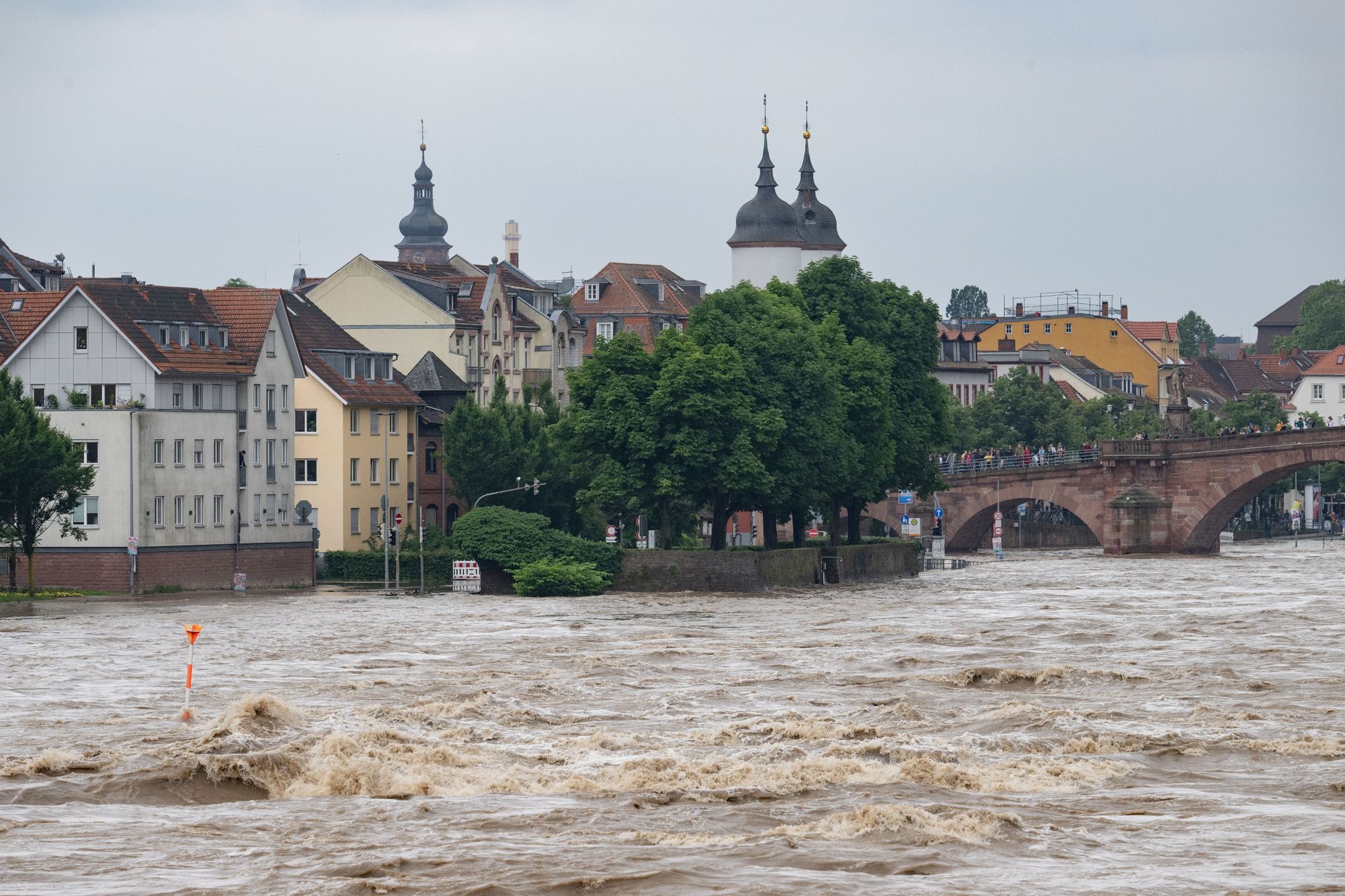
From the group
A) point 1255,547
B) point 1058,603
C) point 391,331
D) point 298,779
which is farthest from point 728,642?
point 1255,547

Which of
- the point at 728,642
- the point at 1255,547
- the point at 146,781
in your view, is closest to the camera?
the point at 146,781

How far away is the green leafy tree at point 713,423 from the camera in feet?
273

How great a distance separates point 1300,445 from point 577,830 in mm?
89899

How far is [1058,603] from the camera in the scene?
7881cm

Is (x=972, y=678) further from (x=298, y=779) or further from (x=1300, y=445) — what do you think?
(x=1300, y=445)

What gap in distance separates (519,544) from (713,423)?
8064mm

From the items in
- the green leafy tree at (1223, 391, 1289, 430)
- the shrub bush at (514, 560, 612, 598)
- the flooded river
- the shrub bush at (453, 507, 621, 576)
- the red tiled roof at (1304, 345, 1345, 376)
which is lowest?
the flooded river

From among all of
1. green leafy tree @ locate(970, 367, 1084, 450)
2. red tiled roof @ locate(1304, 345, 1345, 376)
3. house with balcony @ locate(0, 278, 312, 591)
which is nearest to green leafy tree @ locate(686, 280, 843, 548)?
house with balcony @ locate(0, 278, 312, 591)

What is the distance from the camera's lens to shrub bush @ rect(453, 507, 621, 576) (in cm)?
8338

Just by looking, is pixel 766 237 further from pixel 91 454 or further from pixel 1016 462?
pixel 91 454

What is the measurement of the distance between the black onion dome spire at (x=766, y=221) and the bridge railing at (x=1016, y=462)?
29.0 metres

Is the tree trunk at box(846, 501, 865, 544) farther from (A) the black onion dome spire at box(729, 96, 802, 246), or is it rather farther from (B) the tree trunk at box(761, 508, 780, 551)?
(A) the black onion dome spire at box(729, 96, 802, 246)

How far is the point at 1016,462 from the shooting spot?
130625 millimetres

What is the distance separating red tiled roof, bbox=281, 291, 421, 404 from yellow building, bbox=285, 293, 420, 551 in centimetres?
5
